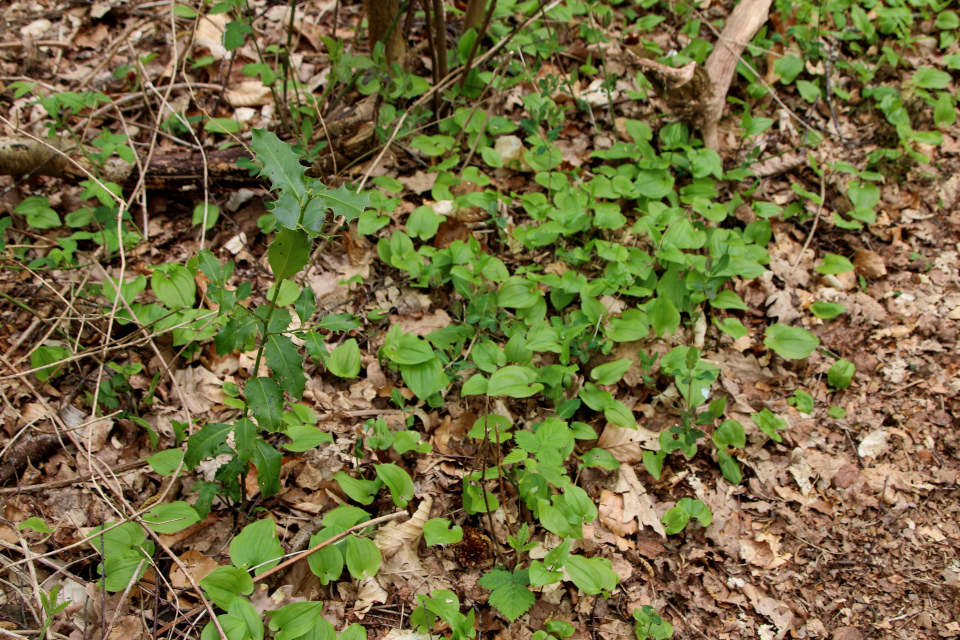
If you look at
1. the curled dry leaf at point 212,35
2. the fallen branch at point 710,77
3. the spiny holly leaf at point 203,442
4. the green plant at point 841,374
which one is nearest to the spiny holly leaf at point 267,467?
the spiny holly leaf at point 203,442

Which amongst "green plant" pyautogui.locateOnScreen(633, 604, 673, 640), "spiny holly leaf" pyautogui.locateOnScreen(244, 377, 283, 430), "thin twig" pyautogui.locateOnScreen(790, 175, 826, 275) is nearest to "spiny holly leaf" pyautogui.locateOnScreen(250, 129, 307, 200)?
"spiny holly leaf" pyautogui.locateOnScreen(244, 377, 283, 430)

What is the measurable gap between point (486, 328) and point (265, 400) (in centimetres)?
123

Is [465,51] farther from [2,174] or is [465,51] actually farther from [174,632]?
[174,632]

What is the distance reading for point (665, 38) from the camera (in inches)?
151

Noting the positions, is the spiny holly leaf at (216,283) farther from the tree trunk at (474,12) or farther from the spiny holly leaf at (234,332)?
the tree trunk at (474,12)

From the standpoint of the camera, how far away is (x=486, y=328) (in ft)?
8.91

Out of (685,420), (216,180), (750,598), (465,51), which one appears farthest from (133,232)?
(750,598)

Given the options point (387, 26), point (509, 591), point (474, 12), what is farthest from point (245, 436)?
point (474, 12)

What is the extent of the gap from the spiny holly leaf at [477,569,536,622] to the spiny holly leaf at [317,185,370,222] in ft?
4.43

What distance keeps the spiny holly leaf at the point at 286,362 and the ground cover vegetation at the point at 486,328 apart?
0.05m

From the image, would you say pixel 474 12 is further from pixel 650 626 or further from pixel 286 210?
pixel 650 626

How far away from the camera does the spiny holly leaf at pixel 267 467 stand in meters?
1.82

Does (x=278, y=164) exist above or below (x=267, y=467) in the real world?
above

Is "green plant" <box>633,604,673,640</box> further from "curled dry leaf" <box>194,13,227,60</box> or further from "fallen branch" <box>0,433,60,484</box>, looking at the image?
"curled dry leaf" <box>194,13,227,60</box>
